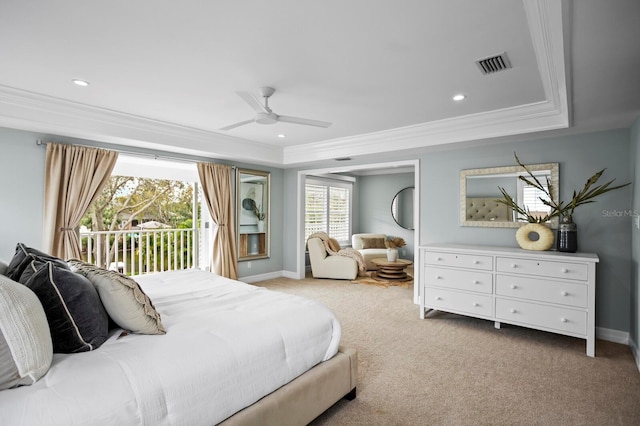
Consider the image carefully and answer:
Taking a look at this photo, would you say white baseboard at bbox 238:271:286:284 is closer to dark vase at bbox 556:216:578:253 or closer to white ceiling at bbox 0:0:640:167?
white ceiling at bbox 0:0:640:167

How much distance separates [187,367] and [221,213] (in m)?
4.16

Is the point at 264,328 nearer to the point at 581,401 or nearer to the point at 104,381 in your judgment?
the point at 104,381

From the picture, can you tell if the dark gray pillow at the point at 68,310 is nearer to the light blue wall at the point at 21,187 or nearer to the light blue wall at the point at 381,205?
the light blue wall at the point at 21,187

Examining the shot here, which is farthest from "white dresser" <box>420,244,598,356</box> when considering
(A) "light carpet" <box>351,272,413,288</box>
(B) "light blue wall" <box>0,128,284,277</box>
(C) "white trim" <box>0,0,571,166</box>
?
(B) "light blue wall" <box>0,128,284,277</box>

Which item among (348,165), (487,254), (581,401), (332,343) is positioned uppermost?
(348,165)

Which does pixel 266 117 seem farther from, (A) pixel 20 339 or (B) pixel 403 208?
(B) pixel 403 208

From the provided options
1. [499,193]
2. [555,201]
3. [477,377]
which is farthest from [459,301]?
[555,201]

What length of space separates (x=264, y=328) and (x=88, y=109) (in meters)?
3.31

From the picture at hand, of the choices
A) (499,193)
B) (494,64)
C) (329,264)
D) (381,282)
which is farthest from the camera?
(329,264)

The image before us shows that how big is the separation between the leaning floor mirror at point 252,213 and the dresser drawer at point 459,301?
10.7 feet

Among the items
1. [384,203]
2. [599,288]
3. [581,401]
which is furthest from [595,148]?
[384,203]

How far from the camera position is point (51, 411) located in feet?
3.77

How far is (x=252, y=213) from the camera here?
6.08m

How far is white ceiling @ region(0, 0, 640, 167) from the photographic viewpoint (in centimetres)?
188
